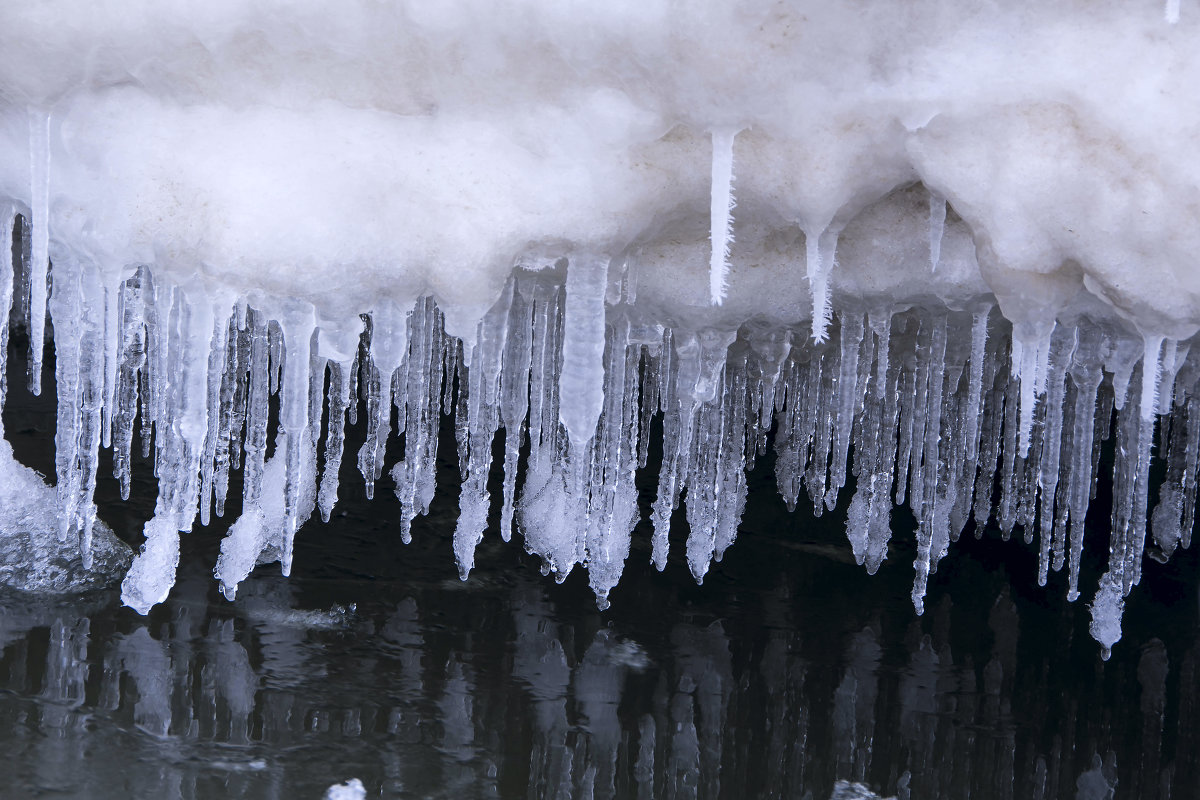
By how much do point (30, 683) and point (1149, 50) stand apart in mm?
3523

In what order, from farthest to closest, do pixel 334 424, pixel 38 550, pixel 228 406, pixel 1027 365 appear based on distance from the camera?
pixel 228 406 → pixel 38 550 → pixel 334 424 → pixel 1027 365

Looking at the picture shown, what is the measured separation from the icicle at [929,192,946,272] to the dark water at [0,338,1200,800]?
153cm

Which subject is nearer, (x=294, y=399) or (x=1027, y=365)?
(x=1027, y=365)

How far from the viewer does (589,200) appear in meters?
3.30

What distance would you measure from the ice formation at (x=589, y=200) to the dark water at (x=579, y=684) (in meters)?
0.44

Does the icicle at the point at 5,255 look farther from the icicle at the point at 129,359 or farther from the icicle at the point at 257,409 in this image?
the icicle at the point at 257,409

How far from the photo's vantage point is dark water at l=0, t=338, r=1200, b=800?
12.0 ft

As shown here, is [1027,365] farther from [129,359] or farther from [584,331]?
[129,359]

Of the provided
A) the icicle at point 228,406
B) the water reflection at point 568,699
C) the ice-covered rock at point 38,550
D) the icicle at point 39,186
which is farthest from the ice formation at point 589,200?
the ice-covered rock at point 38,550

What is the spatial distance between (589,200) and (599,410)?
62 centimetres

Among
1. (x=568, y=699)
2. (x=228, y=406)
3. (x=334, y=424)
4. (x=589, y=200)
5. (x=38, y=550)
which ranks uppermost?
(x=589, y=200)

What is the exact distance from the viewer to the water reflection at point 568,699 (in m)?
3.63

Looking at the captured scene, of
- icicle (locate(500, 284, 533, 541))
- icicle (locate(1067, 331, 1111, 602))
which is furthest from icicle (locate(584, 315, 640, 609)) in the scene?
icicle (locate(1067, 331, 1111, 602))

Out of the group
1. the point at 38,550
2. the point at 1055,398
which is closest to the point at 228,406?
the point at 38,550
